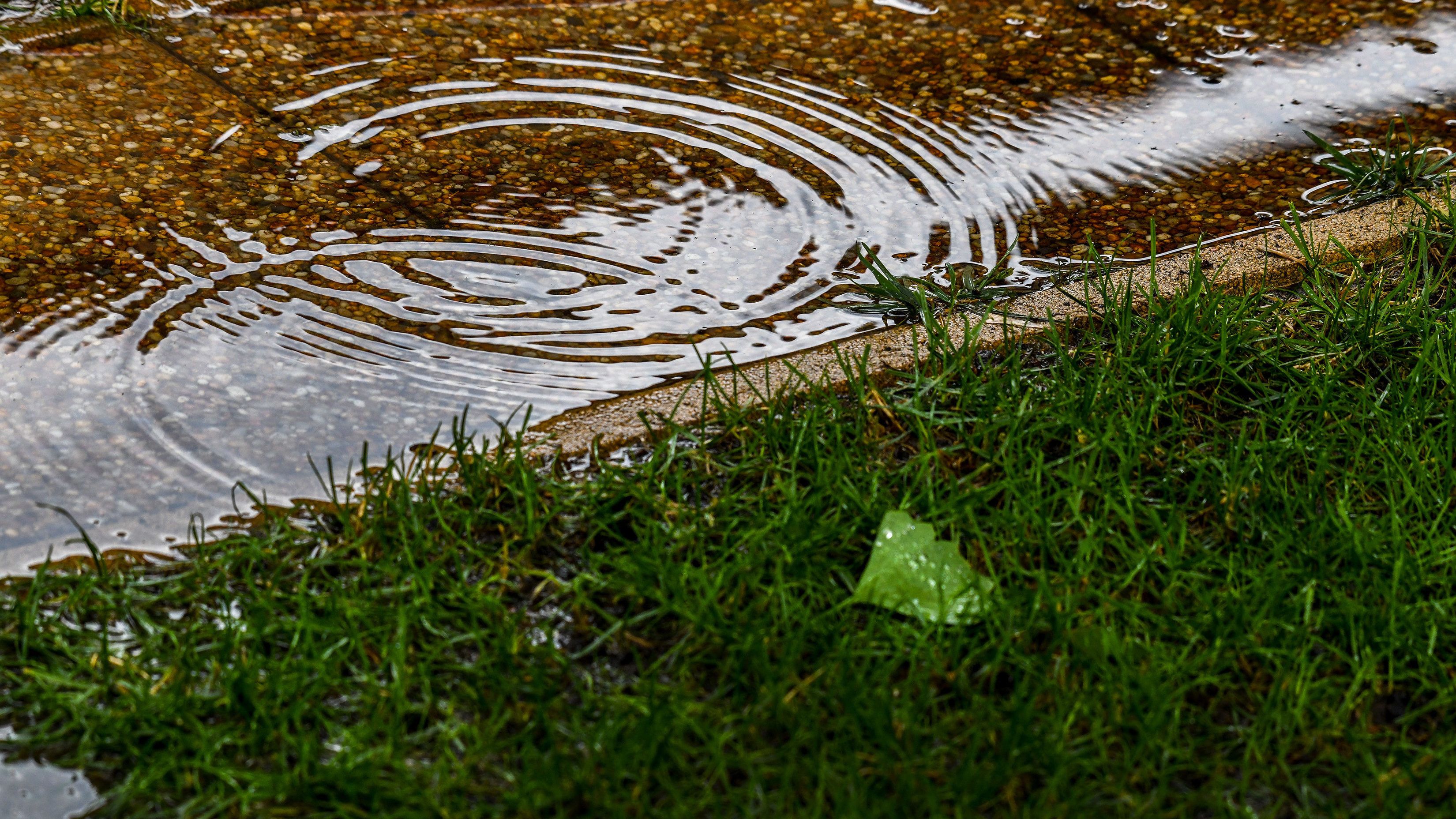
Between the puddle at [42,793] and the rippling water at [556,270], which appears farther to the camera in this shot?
the rippling water at [556,270]

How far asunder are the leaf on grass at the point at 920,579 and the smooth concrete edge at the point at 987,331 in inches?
21.0

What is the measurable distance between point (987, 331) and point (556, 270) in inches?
47.6

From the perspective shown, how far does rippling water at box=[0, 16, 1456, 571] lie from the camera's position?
2908mm

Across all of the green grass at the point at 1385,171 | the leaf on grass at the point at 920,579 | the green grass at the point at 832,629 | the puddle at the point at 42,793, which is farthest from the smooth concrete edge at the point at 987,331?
the puddle at the point at 42,793

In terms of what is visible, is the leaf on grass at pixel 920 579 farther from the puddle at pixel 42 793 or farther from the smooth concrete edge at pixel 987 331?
the puddle at pixel 42 793

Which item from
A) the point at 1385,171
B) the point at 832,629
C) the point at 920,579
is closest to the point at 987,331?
the point at 920,579

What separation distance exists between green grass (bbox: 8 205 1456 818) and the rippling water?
32 centimetres

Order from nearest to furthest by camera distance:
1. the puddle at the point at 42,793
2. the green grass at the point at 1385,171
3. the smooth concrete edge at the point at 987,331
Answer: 1. the puddle at the point at 42,793
2. the smooth concrete edge at the point at 987,331
3. the green grass at the point at 1385,171

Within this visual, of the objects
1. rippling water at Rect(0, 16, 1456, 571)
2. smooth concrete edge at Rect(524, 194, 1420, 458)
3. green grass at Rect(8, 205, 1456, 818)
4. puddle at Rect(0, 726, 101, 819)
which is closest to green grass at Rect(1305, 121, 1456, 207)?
smooth concrete edge at Rect(524, 194, 1420, 458)

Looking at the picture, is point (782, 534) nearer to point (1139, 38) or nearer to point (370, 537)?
point (370, 537)

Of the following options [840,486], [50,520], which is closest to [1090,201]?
[840,486]

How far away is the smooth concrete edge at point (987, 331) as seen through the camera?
2904 mm

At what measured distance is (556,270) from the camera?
11.7 feet

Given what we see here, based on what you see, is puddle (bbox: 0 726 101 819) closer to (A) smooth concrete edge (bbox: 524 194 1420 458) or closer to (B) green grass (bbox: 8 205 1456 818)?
(B) green grass (bbox: 8 205 1456 818)
